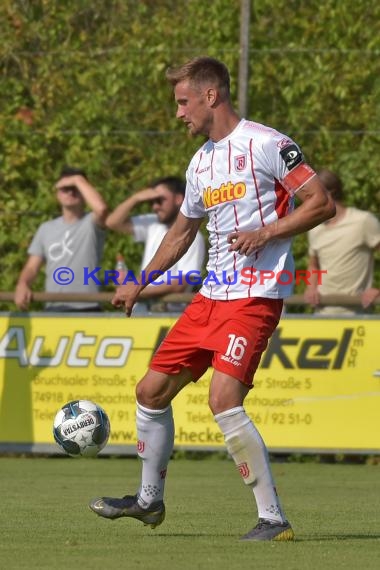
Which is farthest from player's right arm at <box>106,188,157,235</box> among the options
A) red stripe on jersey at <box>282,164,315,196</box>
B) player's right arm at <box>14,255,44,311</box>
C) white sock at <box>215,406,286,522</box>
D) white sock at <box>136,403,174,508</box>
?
white sock at <box>215,406,286,522</box>

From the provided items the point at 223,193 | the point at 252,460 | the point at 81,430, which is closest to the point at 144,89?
the point at 81,430

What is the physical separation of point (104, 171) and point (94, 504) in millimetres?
8521

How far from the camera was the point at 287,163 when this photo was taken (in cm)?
702

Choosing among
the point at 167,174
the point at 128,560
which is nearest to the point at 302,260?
the point at 167,174

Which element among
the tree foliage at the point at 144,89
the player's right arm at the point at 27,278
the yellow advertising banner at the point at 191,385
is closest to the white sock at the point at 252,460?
the yellow advertising banner at the point at 191,385

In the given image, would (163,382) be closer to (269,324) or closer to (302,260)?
(269,324)

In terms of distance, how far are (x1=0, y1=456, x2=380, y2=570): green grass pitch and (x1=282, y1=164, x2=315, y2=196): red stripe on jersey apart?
167cm

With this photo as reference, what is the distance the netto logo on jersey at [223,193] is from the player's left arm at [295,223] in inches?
11.0

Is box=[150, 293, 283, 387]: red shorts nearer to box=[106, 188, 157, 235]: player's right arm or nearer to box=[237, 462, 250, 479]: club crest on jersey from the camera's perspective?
box=[237, 462, 250, 479]: club crest on jersey

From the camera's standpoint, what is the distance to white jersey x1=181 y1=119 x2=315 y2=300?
7094 mm

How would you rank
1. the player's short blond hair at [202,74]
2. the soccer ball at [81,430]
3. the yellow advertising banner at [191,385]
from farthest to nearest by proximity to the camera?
the yellow advertising banner at [191,385], the soccer ball at [81,430], the player's short blond hair at [202,74]

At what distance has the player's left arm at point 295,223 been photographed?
686 centimetres

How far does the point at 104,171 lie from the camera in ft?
51.4

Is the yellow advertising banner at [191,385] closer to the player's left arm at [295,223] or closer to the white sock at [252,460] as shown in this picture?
the white sock at [252,460]
